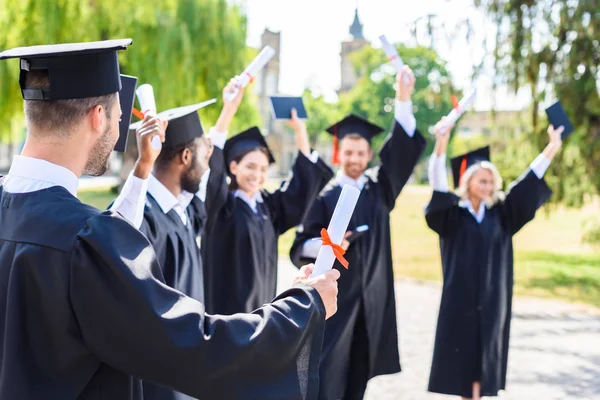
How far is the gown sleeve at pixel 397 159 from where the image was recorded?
4.95 meters

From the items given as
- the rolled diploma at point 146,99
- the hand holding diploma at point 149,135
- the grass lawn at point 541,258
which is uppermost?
the rolled diploma at point 146,99

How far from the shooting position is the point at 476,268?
5.33 metres

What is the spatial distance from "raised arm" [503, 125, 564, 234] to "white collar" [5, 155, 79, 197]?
4.16 meters

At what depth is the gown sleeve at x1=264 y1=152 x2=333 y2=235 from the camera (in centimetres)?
501

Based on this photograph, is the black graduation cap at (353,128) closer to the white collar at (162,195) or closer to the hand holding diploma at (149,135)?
the white collar at (162,195)

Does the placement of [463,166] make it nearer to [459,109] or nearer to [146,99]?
[459,109]

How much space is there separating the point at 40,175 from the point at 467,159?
4420mm

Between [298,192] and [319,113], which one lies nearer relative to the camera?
[298,192]

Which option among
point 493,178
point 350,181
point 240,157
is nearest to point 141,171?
point 240,157

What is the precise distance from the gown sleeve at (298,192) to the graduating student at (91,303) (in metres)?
3.11

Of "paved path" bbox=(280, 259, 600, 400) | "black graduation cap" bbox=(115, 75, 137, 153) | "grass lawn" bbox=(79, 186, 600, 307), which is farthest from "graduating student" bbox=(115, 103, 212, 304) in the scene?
"grass lawn" bbox=(79, 186, 600, 307)

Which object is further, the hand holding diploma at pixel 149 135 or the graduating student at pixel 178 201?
the graduating student at pixel 178 201

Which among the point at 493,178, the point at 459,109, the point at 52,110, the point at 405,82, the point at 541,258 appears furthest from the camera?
the point at 541,258

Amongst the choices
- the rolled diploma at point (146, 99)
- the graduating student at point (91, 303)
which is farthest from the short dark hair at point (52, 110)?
the rolled diploma at point (146, 99)
